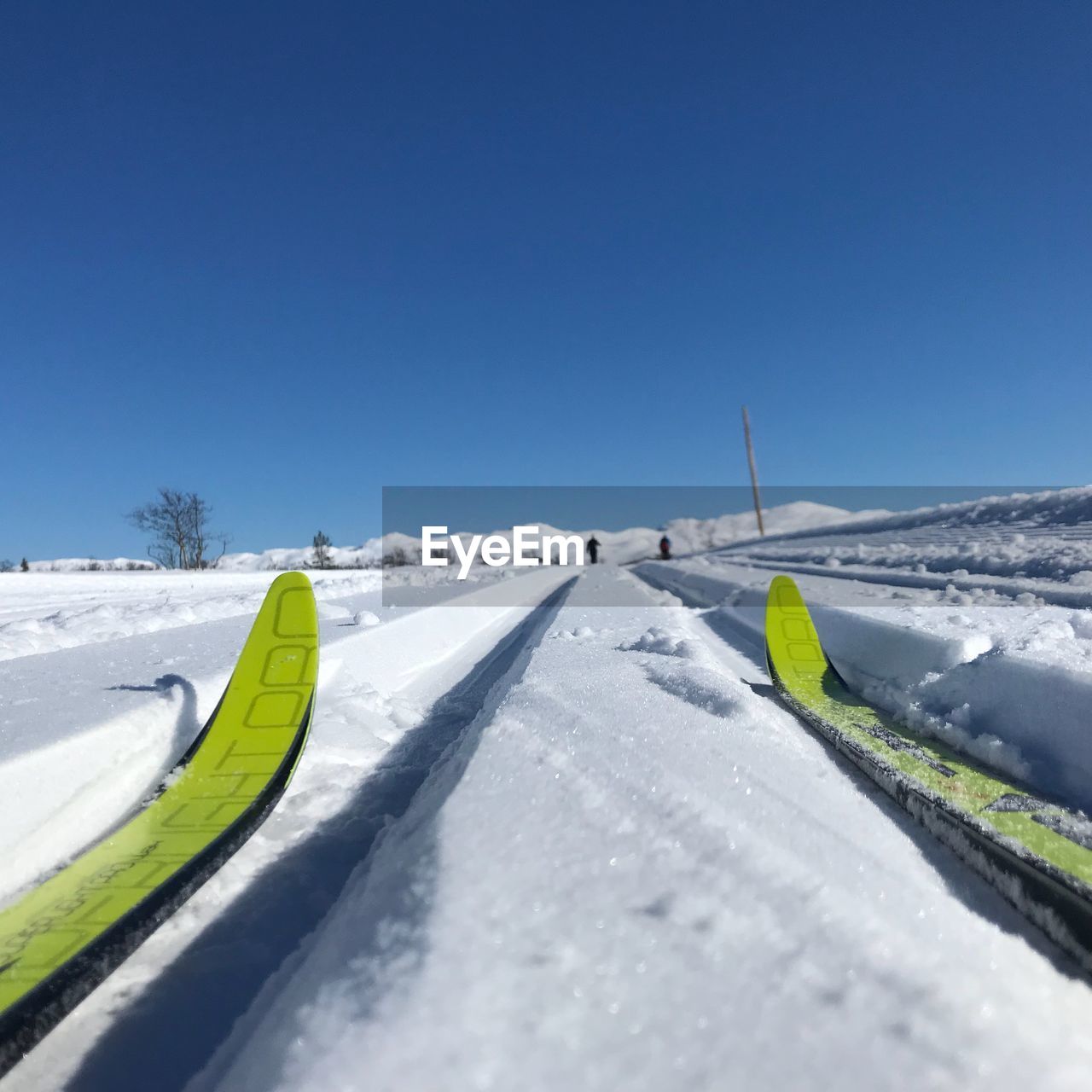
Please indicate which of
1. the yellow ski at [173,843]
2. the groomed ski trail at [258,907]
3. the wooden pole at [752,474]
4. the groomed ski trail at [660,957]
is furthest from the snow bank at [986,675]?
the wooden pole at [752,474]

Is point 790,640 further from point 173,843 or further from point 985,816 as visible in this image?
point 173,843

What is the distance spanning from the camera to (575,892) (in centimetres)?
95

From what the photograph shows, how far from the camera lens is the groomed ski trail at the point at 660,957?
25.9 inches

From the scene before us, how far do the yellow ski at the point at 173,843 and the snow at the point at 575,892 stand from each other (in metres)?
0.05

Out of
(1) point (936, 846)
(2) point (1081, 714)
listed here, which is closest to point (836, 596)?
(2) point (1081, 714)

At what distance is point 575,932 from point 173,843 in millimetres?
1028

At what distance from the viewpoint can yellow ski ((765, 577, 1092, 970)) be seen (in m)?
1.00

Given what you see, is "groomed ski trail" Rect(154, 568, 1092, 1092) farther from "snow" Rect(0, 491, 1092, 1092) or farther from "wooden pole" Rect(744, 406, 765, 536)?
"wooden pole" Rect(744, 406, 765, 536)

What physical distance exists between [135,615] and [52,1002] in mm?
Answer: 4180

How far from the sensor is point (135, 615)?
15.1 feet

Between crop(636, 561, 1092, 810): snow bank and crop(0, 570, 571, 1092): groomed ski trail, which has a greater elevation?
crop(636, 561, 1092, 810): snow bank

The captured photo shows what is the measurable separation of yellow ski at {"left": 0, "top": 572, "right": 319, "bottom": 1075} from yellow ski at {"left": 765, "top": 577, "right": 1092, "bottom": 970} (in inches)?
54.9
